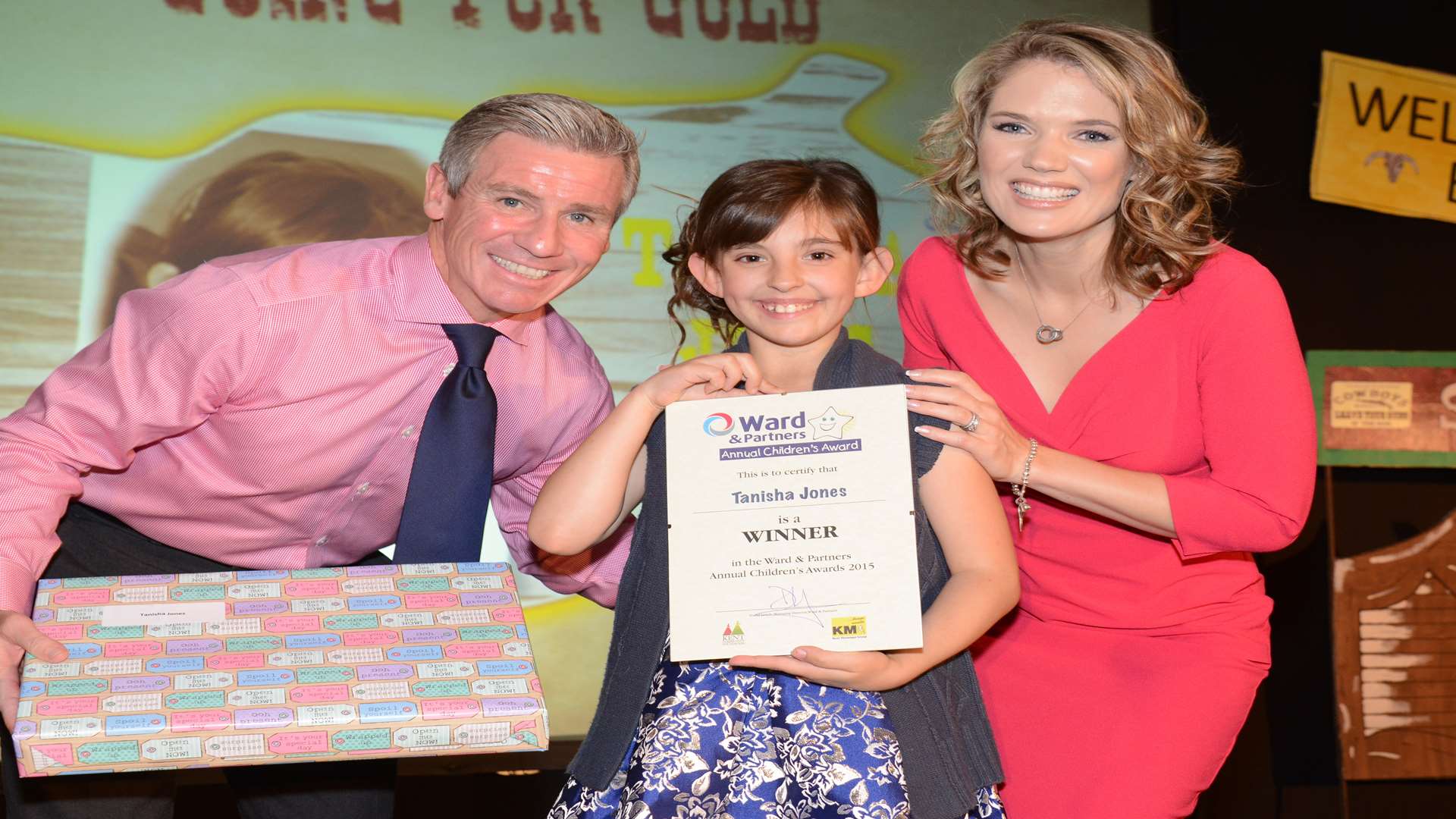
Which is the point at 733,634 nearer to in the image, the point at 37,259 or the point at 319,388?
the point at 319,388

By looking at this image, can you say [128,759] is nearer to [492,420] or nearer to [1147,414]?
[492,420]

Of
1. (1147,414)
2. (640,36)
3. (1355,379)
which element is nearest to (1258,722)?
(1355,379)

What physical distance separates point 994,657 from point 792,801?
2.27ft

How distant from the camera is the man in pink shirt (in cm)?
220

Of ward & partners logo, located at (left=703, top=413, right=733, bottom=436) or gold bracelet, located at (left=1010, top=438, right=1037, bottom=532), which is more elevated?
ward & partners logo, located at (left=703, top=413, right=733, bottom=436)

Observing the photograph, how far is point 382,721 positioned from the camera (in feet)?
5.54

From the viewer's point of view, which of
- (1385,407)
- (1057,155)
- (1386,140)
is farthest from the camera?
(1386,140)

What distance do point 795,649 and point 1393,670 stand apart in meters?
3.62

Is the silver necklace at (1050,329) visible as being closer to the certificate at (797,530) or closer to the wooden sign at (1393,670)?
the certificate at (797,530)

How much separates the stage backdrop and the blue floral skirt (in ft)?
8.49

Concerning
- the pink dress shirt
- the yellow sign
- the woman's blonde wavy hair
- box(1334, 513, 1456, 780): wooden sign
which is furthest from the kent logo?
the yellow sign

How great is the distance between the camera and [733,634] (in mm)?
1756
